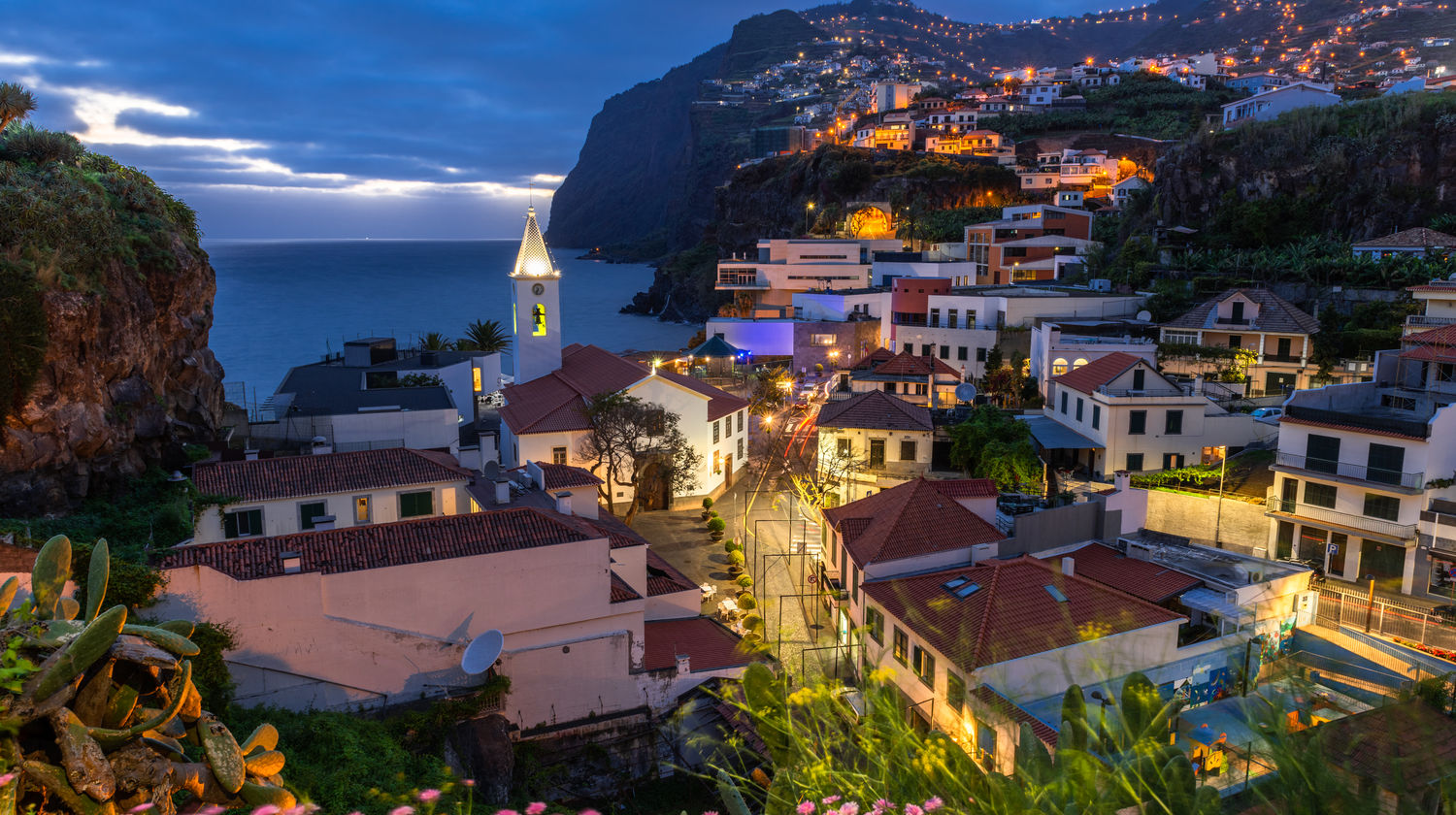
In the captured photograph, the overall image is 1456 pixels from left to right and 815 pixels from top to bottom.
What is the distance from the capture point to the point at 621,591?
16750mm

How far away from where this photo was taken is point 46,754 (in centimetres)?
723

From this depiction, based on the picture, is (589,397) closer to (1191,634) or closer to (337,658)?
(337,658)

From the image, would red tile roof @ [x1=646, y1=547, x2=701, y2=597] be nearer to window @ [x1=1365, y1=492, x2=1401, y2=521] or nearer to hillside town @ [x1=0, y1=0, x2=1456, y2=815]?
hillside town @ [x1=0, y1=0, x2=1456, y2=815]

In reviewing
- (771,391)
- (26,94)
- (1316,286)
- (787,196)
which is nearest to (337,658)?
(26,94)

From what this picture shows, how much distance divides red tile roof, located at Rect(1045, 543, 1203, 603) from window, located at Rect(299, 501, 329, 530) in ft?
50.5

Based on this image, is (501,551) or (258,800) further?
(501,551)

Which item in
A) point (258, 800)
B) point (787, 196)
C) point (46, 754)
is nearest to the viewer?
point (46, 754)

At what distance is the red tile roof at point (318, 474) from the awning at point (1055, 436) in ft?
56.8

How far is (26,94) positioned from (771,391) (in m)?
28.0

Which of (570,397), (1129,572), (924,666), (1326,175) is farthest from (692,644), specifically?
(1326,175)

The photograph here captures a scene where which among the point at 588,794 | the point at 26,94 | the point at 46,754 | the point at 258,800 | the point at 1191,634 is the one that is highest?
the point at 26,94

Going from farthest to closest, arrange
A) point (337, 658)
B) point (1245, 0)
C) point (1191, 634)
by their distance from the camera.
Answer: point (1245, 0), point (1191, 634), point (337, 658)

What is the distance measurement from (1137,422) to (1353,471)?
5783 mm

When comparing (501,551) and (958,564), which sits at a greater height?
(501,551)
